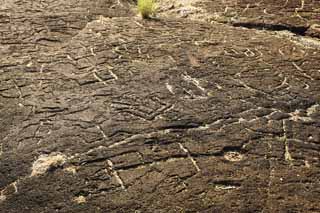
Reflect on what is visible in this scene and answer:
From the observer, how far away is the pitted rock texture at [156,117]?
119 inches

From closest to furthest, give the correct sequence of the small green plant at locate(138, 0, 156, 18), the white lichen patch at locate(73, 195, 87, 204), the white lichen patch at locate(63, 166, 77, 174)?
the white lichen patch at locate(73, 195, 87, 204) → the white lichen patch at locate(63, 166, 77, 174) → the small green plant at locate(138, 0, 156, 18)

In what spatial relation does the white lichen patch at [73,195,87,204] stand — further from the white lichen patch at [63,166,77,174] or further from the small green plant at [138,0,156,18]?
the small green plant at [138,0,156,18]

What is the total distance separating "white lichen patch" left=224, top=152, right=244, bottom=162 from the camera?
3265mm

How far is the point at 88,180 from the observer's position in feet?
10.2

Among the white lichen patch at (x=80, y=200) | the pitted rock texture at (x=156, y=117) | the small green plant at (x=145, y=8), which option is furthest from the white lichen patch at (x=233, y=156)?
the small green plant at (x=145, y=8)

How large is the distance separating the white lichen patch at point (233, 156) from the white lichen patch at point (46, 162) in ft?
3.22

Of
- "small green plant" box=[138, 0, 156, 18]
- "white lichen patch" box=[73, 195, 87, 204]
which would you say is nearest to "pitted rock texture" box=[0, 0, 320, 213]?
"white lichen patch" box=[73, 195, 87, 204]

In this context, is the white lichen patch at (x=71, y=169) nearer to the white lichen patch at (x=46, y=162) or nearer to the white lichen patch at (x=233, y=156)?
the white lichen patch at (x=46, y=162)

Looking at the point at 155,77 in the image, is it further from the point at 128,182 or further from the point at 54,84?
the point at 128,182

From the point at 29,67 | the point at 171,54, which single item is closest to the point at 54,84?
the point at 29,67

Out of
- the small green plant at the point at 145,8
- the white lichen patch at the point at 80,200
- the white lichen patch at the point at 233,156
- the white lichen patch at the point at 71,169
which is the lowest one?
the white lichen patch at the point at 80,200

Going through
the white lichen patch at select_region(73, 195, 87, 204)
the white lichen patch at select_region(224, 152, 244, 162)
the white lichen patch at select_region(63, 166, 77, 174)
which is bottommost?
the white lichen patch at select_region(73, 195, 87, 204)

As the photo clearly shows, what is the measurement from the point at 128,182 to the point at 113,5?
2756 millimetres

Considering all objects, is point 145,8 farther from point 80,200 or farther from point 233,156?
point 80,200
